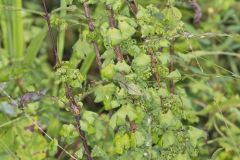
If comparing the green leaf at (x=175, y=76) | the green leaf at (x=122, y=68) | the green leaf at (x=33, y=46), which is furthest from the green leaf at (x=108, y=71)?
the green leaf at (x=33, y=46)

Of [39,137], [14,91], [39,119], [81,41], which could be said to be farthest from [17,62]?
[81,41]

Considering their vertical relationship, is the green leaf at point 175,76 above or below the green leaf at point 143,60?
below

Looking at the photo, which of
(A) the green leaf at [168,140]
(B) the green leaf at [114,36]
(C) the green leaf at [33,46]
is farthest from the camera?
(C) the green leaf at [33,46]

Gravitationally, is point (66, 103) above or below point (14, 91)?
above

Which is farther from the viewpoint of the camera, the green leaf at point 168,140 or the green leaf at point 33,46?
the green leaf at point 33,46

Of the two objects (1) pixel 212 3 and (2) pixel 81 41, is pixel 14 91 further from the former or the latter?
(1) pixel 212 3

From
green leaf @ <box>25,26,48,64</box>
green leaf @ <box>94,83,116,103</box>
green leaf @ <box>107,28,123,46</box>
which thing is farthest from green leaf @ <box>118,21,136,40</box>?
green leaf @ <box>25,26,48,64</box>

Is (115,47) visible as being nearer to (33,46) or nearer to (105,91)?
(105,91)

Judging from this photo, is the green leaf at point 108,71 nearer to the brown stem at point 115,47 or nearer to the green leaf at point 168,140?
the brown stem at point 115,47

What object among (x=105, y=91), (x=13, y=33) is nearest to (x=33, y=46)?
(x=13, y=33)

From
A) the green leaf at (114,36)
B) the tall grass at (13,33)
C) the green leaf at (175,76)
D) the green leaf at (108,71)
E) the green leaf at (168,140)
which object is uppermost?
the green leaf at (114,36)

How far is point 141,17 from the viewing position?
3.71ft

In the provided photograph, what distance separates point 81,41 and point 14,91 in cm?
65

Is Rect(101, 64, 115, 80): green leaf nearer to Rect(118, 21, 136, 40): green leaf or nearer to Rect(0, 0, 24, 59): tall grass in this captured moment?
Rect(118, 21, 136, 40): green leaf
